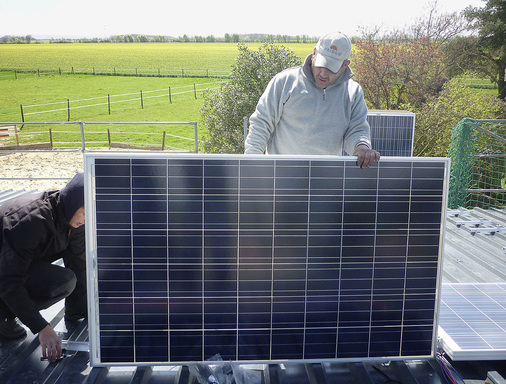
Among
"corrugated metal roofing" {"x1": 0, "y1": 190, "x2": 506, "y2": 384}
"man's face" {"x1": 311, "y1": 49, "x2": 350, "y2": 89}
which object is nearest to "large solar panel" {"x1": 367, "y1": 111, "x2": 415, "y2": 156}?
"man's face" {"x1": 311, "y1": 49, "x2": 350, "y2": 89}

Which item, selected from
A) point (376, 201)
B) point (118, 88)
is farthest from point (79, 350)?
point (118, 88)

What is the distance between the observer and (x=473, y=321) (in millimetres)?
3000

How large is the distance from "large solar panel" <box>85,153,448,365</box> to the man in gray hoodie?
970 millimetres

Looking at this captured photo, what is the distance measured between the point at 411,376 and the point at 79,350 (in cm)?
204

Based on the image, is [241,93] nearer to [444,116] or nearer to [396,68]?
[396,68]

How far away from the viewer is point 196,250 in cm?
251

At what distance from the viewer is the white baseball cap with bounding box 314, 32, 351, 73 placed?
324 cm

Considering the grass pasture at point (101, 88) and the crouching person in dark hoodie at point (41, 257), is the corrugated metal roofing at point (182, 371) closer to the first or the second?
the crouching person in dark hoodie at point (41, 257)

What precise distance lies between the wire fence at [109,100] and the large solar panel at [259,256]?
37329 mm

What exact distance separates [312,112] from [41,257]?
2253mm

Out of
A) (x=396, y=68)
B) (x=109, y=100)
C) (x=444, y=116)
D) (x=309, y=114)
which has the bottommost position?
(x=444, y=116)

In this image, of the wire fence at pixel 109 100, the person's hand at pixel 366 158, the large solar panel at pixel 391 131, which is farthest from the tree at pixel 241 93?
the wire fence at pixel 109 100

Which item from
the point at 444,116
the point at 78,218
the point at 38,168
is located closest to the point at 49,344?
the point at 78,218

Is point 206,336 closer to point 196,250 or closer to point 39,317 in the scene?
point 196,250
